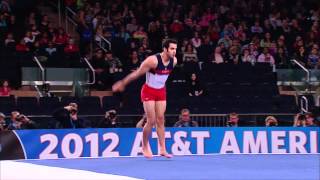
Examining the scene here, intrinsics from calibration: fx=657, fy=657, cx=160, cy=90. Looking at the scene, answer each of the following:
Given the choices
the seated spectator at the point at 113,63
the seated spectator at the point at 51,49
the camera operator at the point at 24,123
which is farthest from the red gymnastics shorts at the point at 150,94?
the seated spectator at the point at 51,49

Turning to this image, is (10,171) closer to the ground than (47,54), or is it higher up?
closer to the ground

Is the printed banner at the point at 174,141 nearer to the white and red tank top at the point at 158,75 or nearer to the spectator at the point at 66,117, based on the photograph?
the spectator at the point at 66,117

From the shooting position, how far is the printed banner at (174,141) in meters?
11.5

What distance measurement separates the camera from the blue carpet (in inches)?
299

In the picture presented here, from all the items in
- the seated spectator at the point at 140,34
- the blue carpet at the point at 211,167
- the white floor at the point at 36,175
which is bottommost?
the blue carpet at the point at 211,167

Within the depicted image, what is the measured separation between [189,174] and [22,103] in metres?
7.40

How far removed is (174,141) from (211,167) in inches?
129

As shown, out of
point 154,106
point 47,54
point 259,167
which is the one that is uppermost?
point 47,54

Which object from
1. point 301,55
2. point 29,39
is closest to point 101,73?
point 29,39

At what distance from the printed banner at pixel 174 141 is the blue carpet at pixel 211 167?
4.69 ft

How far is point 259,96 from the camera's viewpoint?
52.5ft

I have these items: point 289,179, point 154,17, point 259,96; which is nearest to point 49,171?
point 289,179

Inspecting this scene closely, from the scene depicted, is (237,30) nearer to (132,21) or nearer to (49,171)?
(132,21)

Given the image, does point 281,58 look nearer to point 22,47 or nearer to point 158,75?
point 22,47
